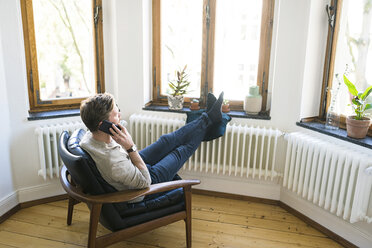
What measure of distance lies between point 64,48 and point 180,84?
108 cm

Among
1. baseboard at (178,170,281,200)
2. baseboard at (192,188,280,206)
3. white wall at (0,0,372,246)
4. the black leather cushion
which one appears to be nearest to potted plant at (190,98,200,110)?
white wall at (0,0,372,246)

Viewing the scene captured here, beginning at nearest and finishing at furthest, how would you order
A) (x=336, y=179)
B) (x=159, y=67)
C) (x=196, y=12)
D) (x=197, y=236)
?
1. (x=336, y=179)
2. (x=197, y=236)
3. (x=196, y=12)
4. (x=159, y=67)

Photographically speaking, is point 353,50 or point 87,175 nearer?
point 87,175

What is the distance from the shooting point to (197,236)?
221cm

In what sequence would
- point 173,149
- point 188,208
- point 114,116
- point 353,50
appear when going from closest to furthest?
point 114,116, point 188,208, point 353,50, point 173,149

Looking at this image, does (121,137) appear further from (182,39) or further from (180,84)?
(182,39)

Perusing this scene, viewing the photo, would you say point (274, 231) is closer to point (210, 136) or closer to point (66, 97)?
point (210, 136)

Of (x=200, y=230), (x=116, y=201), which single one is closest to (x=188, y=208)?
(x=200, y=230)

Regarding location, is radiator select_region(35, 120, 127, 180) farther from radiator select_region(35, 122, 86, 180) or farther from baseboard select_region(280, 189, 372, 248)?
baseboard select_region(280, 189, 372, 248)

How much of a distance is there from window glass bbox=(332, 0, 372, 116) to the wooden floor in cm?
101

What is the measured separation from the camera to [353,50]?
2.22 meters

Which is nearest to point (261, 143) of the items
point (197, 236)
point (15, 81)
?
point (197, 236)

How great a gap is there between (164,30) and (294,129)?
58.8 inches

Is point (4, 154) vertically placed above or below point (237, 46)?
below
